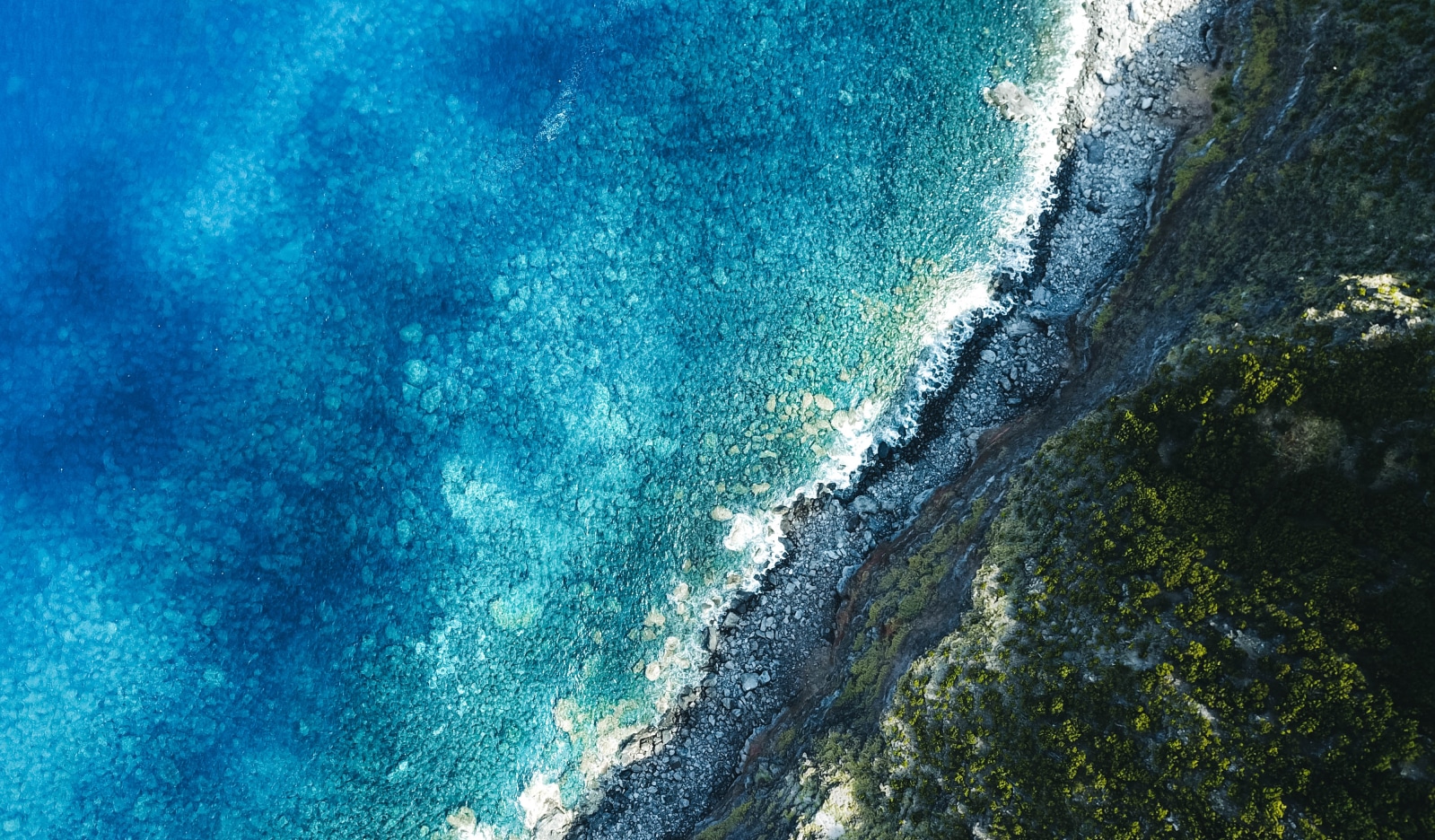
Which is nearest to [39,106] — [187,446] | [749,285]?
[187,446]

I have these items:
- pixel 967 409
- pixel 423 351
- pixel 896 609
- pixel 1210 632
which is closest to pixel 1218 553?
pixel 1210 632

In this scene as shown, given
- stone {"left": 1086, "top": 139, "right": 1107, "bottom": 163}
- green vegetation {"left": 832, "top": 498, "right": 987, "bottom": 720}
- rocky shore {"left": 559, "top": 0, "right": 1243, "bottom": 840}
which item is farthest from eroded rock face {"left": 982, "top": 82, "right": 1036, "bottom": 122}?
green vegetation {"left": 832, "top": 498, "right": 987, "bottom": 720}

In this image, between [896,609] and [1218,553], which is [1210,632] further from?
[896,609]

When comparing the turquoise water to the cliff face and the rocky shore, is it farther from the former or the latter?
the cliff face

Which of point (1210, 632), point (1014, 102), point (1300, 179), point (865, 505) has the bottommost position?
point (1210, 632)

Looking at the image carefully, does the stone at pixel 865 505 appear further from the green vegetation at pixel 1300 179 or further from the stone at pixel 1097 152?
the stone at pixel 1097 152

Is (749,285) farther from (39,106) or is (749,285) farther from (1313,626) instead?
(39,106)
